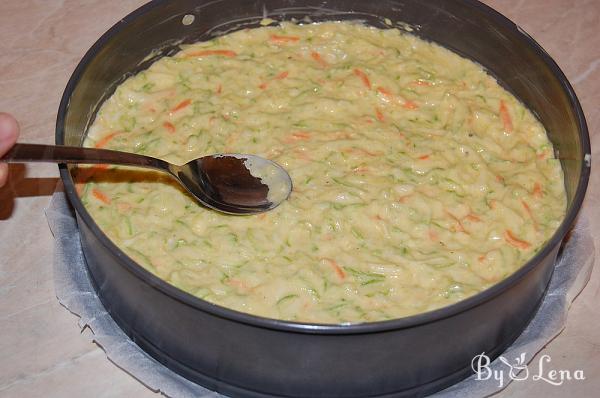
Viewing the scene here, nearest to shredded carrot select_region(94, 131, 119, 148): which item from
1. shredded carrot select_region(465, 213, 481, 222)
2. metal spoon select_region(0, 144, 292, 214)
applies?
metal spoon select_region(0, 144, 292, 214)

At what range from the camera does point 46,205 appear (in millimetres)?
3148

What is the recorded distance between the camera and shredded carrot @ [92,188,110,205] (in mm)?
2807

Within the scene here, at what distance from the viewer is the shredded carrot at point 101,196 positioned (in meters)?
2.81

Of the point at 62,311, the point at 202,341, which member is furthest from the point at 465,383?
the point at 62,311

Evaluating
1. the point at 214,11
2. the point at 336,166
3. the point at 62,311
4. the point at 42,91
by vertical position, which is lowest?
the point at 62,311

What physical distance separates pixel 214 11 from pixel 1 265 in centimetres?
125

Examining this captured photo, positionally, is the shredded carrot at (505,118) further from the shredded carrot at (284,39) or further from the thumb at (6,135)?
the thumb at (6,135)

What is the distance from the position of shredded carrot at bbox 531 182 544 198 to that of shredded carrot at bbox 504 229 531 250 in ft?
0.75

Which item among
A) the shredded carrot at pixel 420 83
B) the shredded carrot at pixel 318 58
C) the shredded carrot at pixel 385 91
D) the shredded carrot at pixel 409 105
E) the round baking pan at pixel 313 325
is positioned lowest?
the round baking pan at pixel 313 325

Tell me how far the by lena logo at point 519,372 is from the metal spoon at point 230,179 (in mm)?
798

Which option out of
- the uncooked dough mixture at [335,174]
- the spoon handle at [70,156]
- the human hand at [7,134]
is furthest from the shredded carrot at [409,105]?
the human hand at [7,134]

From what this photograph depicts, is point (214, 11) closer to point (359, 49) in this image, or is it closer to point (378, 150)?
point (359, 49)

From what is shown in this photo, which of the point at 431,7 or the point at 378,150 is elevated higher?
the point at 431,7

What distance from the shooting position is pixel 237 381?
251 cm
